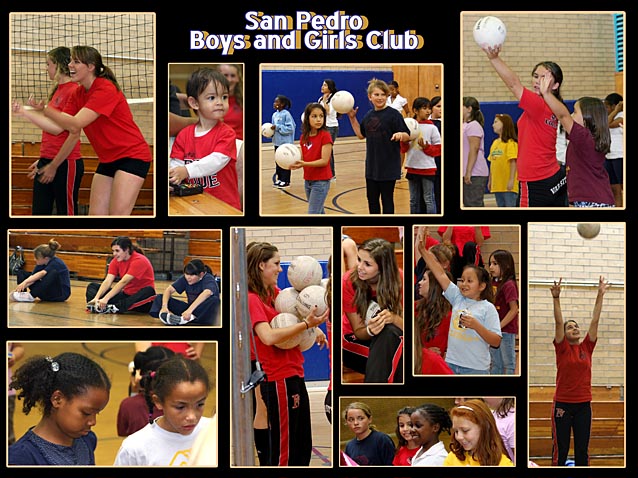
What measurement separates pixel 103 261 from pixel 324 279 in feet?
3.75

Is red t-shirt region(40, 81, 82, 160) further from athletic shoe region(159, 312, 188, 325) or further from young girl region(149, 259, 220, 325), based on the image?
athletic shoe region(159, 312, 188, 325)

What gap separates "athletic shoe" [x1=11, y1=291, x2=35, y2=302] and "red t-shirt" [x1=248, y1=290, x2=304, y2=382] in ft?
3.73

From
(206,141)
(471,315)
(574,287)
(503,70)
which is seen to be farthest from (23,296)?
(574,287)

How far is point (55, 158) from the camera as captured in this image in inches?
242

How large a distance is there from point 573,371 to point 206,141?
88.4 inches

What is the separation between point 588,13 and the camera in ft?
20.2

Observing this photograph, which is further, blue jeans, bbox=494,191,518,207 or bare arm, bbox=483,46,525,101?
blue jeans, bbox=494,191,518,207

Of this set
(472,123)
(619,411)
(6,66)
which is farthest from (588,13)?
(6,66)

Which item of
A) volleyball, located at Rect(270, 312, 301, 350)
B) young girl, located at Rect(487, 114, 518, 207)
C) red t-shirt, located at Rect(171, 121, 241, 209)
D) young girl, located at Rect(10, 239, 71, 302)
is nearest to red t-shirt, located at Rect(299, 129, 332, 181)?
red t-shirt, located at Rect(171, 121, 241, 209)

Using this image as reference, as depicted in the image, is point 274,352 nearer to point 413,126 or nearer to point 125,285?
point 125,285

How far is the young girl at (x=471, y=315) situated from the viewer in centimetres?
616

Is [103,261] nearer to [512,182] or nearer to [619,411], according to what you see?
[512,182]

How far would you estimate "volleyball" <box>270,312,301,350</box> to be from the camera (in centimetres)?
610

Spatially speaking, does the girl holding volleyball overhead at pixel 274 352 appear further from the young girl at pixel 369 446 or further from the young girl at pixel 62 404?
the young girl at pixel 62 404
